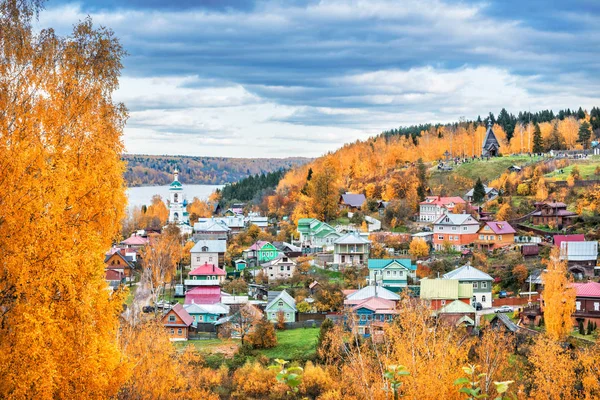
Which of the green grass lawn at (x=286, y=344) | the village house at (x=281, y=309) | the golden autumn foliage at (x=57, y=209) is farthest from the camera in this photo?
the village house at (x=281, y=309)

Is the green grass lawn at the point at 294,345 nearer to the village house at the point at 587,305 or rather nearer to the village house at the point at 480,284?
the village house at the point at 480,284

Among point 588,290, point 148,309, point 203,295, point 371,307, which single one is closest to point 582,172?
point 588,290

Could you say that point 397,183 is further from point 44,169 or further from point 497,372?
point 44,169

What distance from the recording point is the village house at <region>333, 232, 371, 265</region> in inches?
1988

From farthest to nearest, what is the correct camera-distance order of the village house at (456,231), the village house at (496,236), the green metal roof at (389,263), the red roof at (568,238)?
1. the village house at (456,231)
2. the village house at (496,236)
3. the red roof at (568,238)
4. the green metal roof at (389,263)

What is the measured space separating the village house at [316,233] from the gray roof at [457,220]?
8.95 m

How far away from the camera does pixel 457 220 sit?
52.5 metres

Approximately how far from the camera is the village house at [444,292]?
125ft

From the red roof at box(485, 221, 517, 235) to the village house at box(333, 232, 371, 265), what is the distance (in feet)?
31.3

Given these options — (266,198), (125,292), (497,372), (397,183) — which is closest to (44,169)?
(125,292)

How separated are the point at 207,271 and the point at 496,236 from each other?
2214 centimetres

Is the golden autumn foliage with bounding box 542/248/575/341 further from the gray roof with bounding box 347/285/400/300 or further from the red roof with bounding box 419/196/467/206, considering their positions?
the red roof with bounding box 419/196/467/206

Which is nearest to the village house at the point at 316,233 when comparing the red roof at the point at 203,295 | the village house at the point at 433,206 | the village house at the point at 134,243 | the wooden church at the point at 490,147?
the village house at the point at 433,206

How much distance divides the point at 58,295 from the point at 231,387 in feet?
65.6
